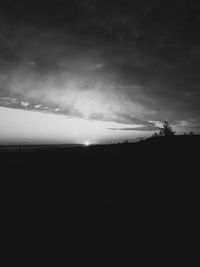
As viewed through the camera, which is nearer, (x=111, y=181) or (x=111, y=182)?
(x=111, y=182)

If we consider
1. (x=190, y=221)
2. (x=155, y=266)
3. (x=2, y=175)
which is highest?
(x=2, y=175)

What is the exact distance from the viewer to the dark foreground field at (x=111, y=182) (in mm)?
7007

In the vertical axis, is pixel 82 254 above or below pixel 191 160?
below

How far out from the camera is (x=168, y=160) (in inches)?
425

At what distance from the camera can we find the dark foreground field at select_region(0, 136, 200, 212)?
701 cm

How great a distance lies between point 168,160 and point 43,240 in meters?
8.43

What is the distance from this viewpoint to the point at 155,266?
407cm

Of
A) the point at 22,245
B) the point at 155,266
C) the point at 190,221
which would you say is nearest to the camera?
the point at 155,266

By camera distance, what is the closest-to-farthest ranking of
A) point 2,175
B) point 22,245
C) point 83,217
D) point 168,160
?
point 22,245, point 83,217, point 2,175, point 168,160

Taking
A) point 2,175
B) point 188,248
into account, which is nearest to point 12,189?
point 2,175

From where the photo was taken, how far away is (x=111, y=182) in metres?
8.84

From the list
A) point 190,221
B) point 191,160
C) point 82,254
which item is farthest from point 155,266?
point 191,160

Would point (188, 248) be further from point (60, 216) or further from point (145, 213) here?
point (60, 216)

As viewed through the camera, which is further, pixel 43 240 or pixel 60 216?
pixel 60 216
